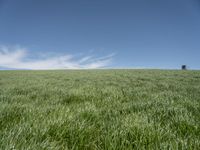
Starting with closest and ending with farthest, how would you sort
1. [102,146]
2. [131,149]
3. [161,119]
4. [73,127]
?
[131,149] → [102,146] → [73,127] → [161,119]

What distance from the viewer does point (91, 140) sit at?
207 centimetres

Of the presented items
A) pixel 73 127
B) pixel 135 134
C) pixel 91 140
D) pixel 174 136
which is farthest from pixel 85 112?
pixel 174 136

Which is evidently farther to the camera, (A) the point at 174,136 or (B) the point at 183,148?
(A) the point at 174,136

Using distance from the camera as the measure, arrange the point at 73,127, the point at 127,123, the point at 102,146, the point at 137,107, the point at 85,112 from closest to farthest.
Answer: the point at 102,146
the point at 73,127
the point at 127,123
the point at 85,112
the point at 137,107

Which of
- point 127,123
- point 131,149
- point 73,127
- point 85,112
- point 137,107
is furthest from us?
point 137,107

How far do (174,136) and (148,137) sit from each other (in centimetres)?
37

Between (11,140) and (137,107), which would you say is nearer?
(11,140)

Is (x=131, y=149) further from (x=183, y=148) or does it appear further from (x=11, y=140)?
(x=11, y=140)

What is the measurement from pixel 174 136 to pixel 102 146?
0.98 m

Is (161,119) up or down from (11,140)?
down

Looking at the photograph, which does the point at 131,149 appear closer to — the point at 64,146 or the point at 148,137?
the point at 148,137

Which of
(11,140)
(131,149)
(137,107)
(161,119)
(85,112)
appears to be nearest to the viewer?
(11,140)

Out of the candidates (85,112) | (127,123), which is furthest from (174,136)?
Result: (85,112)

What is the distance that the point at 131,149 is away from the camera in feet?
5.87
